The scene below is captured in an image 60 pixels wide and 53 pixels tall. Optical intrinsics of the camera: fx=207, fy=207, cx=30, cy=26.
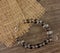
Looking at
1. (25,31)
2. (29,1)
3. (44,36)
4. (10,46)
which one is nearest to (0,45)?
(10,46)

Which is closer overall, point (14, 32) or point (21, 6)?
point (14, 32)

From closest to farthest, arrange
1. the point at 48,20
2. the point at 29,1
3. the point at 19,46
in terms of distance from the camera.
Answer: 1. the point at 19,46
2. the point at 48,20
3. the point at 29,1

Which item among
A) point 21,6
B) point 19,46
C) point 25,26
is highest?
point 21,6

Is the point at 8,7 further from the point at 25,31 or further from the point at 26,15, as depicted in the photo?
the point at 25,31

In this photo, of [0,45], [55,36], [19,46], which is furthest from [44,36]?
[0,45]

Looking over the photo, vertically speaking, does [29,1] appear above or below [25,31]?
above

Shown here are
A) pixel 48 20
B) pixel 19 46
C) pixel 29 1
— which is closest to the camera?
pixel 19 46

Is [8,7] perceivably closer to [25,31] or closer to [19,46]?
[25,31]
